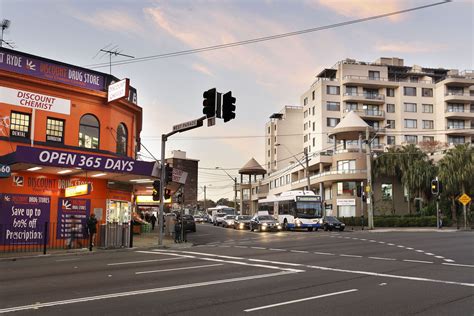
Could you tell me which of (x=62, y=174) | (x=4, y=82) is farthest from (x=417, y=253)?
(x=4, y=82)

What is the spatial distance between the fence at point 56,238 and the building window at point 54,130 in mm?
4516

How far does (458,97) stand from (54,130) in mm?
73519

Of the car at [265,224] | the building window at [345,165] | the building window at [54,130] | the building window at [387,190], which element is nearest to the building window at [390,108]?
the building window at [345,165]

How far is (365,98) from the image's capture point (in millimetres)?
80125

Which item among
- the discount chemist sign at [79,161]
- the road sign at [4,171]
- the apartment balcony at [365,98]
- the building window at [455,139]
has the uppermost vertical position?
the apartment balcony at [365,98]

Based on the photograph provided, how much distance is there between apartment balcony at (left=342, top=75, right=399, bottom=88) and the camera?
79688 mm

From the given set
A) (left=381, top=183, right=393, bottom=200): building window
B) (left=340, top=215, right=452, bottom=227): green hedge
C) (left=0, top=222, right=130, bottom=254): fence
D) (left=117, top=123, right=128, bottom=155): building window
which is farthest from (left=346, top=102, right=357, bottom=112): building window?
(left=0, top=222, right=130, bottom=254): fence

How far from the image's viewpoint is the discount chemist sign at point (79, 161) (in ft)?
66.8

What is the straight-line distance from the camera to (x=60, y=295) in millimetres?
9938

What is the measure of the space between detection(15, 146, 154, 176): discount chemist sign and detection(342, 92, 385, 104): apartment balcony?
59.3m

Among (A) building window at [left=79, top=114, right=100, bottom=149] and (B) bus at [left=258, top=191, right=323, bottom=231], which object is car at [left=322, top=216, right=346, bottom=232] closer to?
Answer: (B) bus at [left=258, top=191, right=323, bottom=231]

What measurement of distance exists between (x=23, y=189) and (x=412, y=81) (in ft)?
255

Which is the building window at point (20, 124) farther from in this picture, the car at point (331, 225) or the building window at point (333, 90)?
the building window at point (333, 90)

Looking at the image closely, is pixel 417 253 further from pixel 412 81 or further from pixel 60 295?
pixel 412 81
